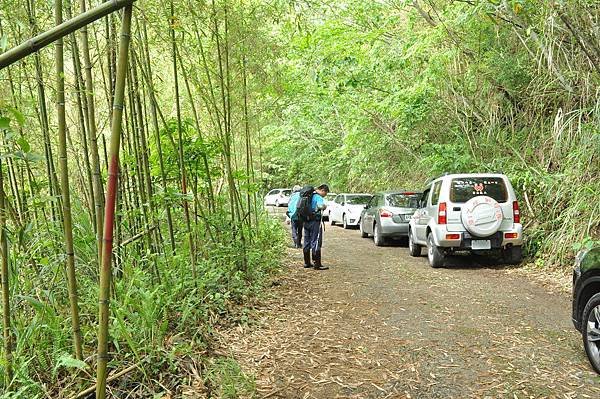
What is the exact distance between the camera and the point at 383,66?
11.6 meters

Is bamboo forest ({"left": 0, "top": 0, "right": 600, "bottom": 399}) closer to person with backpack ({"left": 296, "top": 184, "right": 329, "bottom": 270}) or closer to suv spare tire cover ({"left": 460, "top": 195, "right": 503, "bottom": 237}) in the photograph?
person with backpack ({"left": 296, "top": 184, "right": 329, "bottom": 270})

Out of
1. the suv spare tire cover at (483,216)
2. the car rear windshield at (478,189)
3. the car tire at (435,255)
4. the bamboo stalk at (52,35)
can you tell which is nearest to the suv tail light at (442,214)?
the car rear windshield at (478,189)

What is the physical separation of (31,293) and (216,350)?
1564mm

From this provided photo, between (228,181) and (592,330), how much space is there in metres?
4.21

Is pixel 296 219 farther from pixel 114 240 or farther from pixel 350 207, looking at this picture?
pixel 350 207

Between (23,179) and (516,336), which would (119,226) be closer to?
(23,179)

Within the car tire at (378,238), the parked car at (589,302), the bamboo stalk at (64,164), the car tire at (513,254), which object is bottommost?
the car tire at (378,238)

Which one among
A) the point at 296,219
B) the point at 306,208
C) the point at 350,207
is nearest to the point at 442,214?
the point at 306,208

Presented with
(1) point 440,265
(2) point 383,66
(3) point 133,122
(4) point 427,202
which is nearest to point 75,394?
(3) point 133,122

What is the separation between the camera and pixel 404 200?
11.6 metres

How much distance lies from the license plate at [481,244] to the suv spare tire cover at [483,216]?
0.63 ft

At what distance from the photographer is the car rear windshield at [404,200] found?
1145 centimetres

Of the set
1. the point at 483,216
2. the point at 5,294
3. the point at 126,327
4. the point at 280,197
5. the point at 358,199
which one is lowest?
the point at 280,197

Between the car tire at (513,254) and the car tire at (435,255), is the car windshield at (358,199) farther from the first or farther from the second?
the car tire at (513,254)
